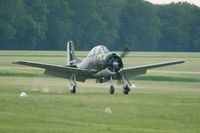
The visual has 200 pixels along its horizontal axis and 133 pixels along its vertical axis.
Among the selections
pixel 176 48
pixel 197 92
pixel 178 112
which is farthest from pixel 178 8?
pixel 178 112

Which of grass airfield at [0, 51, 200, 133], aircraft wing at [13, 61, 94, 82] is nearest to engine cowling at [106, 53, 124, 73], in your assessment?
aircraft wing at [13, 61, 94, 82]

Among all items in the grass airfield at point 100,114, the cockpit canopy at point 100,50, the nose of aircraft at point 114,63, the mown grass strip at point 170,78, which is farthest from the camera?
the mown grass strip at point 170,78

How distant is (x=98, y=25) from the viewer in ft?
484

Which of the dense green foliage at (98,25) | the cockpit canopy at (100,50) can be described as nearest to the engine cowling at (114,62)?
the cockpit canopy at (100,50)

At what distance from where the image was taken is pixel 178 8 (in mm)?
175125

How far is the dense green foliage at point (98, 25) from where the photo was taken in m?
131

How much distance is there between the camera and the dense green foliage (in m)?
131

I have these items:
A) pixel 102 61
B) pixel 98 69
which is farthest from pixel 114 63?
pixel 98 69

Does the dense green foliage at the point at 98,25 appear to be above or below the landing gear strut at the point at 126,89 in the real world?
above

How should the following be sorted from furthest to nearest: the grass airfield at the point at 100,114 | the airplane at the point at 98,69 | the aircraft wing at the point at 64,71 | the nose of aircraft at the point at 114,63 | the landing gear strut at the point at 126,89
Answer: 1. the aircraft wing at the point at 64,71
2. the airplane at the point at 98,69
3. the nose of aircraft at the point at 114,63
4. the landing gear strut at the point at 126,89
5. the grass airfield at the point at 100,114

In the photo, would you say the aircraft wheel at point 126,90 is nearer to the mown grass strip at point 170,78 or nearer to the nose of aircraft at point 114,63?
the nose of aircraft at point 114,63

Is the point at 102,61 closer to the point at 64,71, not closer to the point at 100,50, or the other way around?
the point at 100,50

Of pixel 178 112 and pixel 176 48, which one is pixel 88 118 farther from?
pixel 176 48

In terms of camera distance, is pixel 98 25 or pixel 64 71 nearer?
pixel 64 71
